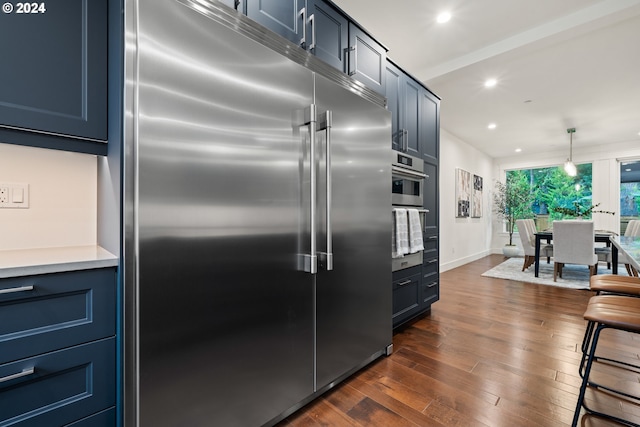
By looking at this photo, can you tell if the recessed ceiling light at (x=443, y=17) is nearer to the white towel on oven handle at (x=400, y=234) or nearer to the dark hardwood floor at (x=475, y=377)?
the white towel on oven handle at (x=400, y=234)

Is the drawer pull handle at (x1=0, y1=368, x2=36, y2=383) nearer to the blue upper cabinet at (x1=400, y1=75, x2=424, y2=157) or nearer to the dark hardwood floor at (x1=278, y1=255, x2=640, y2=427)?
the dark hardwood floor at (x1=278, y1=255, x2=640, y2=427)

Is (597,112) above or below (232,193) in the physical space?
above

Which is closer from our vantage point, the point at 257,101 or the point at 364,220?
the point at 257,101

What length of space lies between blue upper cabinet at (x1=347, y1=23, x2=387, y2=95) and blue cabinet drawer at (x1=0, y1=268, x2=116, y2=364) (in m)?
1.88

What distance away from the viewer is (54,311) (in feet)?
3.05

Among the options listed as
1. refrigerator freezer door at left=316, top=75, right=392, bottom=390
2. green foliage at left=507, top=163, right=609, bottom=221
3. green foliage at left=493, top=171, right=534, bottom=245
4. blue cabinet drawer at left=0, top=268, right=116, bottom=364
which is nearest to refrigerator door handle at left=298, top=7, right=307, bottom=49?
refrigerator freezer door at left=316, top=75, right=392, bottom=390

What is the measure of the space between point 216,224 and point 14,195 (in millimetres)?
916

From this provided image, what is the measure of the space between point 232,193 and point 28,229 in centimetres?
94

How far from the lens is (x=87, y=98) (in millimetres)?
1125

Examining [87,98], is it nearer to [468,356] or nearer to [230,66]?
[230,66]

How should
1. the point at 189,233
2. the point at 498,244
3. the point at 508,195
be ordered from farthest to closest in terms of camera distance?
the point at 498,244, the point at 508,195, the point at 189,233

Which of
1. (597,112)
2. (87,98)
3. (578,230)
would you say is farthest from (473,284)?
(87,98)

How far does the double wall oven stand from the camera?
2.37m

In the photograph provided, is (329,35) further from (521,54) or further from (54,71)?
(521,54)
